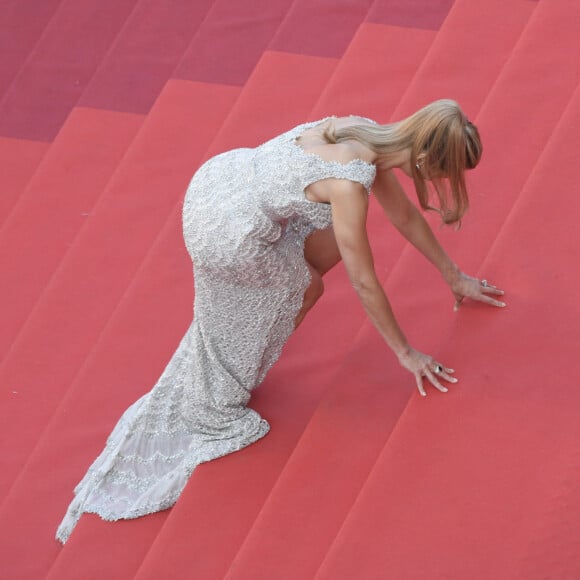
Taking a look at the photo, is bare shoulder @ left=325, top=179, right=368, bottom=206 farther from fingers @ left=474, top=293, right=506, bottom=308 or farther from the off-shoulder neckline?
fingers @ left=474, top=293, right=506, bottom=308

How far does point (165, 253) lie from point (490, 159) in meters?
0.93

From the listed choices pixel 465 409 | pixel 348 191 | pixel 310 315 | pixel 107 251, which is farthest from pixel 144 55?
pixel 465 409

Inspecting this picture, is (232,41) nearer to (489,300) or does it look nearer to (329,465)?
(489,300)

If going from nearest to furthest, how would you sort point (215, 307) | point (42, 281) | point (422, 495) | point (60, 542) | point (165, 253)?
point (422, 495), point (215, 307), point (60, 542), point (165, 253), point (42, 281)

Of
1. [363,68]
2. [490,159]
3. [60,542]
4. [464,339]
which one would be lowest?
[60,542]

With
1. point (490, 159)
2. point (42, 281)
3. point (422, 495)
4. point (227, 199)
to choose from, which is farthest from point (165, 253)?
point (422, 495)

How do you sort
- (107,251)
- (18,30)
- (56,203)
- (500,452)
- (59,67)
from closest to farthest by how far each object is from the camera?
(500,452) < (107,251) < (56,203) < (59,67) < (18,30)

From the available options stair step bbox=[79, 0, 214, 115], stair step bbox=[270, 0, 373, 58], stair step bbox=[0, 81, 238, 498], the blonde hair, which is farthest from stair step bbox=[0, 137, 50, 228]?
the blonde hair

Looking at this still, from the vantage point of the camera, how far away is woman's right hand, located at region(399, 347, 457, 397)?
2.03 meters

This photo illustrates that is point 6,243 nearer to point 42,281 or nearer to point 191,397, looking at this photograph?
point 42,281

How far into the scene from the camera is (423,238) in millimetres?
2186

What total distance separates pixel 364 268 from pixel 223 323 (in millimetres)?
447

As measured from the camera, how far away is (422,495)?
1891mm

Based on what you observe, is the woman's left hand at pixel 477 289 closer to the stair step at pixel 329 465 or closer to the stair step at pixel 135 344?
the stair step at pixel 329 465
